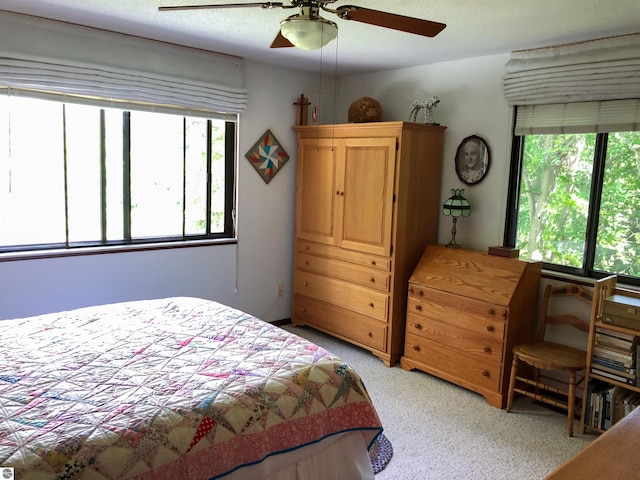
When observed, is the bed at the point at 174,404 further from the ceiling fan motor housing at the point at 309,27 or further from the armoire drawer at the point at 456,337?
the armoire drawer at the point at 456,337

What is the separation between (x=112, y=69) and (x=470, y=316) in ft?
9.52

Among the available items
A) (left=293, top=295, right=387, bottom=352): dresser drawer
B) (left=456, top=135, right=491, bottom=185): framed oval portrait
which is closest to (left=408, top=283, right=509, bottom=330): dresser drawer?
(left=293, top=295, right=387, bottom=352): dresser drawer

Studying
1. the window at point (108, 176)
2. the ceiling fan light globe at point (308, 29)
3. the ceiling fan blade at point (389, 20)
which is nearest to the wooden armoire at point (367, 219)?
the window at point (108, 176)

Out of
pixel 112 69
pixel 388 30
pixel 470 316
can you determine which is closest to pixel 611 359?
pixel 470 316

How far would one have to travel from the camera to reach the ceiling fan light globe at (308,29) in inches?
73.2

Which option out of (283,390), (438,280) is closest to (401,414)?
(438,280)

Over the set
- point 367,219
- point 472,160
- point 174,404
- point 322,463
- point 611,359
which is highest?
point 472,160

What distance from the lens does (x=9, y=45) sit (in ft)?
10.0

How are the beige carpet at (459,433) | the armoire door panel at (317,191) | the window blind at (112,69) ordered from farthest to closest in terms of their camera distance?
the armoire door panel at (317,191) → the window blind at (112,69) → the beige carpet at (459,433)

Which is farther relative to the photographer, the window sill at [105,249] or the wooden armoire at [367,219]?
the wooden armoire at [367,219]

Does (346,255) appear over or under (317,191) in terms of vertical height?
under

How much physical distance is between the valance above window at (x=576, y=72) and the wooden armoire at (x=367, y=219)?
67 cm

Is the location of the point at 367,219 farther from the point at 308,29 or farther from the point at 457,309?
the point at 308,29

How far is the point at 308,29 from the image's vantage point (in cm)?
187
